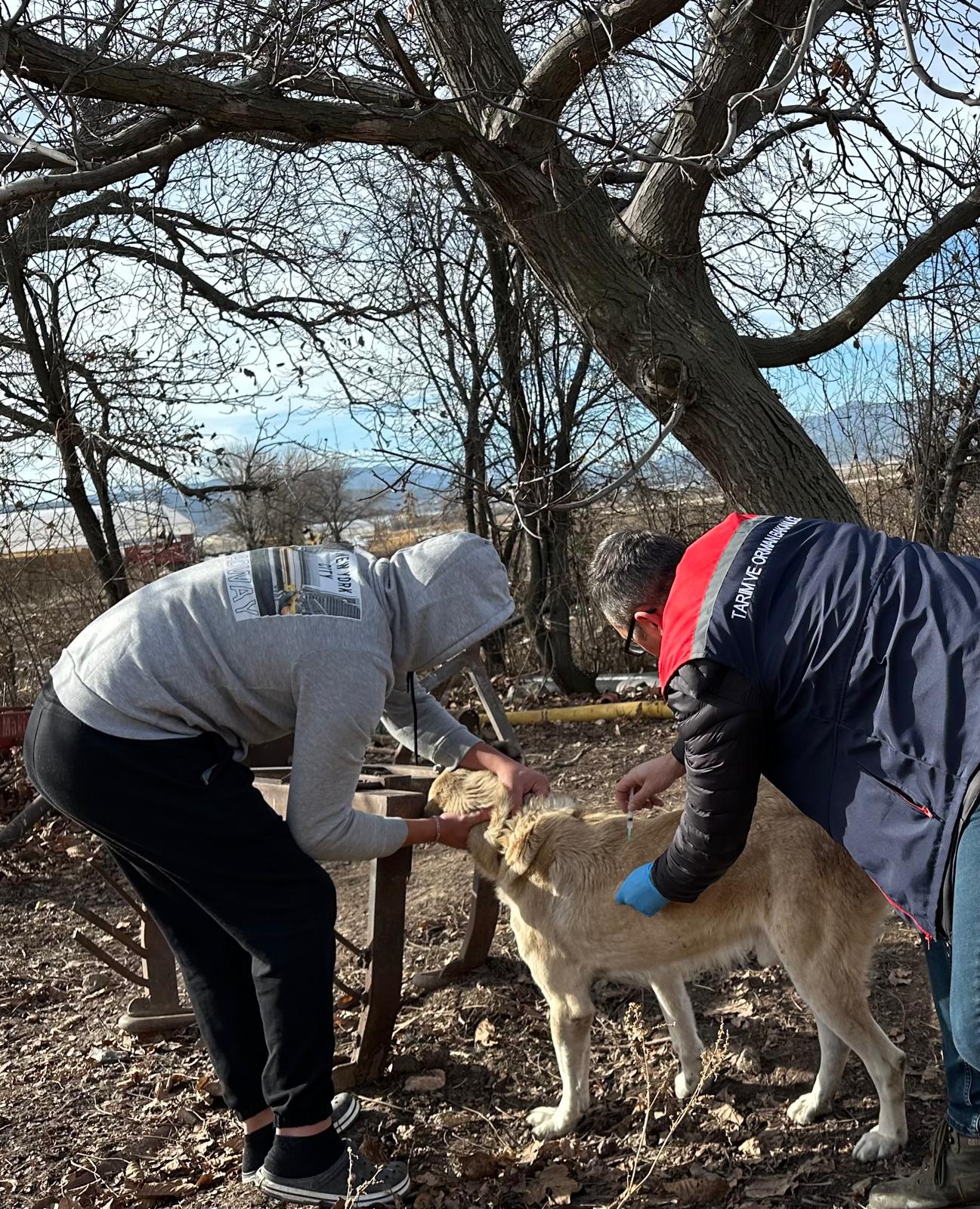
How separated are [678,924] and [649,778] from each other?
0.53m

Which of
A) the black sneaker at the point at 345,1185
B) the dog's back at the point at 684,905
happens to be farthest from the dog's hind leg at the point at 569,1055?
the black sneaker at the point at 345,1185

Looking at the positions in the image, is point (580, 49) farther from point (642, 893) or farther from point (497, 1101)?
point (497, 1101)

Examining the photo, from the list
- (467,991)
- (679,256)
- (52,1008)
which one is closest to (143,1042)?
(52,1008)

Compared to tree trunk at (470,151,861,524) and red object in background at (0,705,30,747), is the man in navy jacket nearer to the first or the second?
tree trunk at (470,151,861,524)

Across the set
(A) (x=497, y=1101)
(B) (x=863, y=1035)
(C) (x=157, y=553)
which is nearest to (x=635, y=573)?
(B) (x=863, y=1035)

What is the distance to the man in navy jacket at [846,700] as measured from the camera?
232cm

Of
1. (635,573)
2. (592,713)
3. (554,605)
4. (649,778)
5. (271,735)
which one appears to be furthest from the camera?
(554,605)

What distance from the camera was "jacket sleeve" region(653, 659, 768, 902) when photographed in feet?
8.29

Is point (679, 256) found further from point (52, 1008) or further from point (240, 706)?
point (52, 1008)

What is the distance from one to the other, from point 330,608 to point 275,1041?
1.29 meters

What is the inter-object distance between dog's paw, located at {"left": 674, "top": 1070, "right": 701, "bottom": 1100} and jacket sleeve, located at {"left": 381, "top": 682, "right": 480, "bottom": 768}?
4.79 ft

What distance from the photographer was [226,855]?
9.81 ft

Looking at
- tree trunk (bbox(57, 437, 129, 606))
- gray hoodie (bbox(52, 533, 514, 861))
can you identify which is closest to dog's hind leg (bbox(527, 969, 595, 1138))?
gray hoodie (bbox(52, 533, 514, 861))

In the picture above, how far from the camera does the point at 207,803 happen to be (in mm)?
2982
